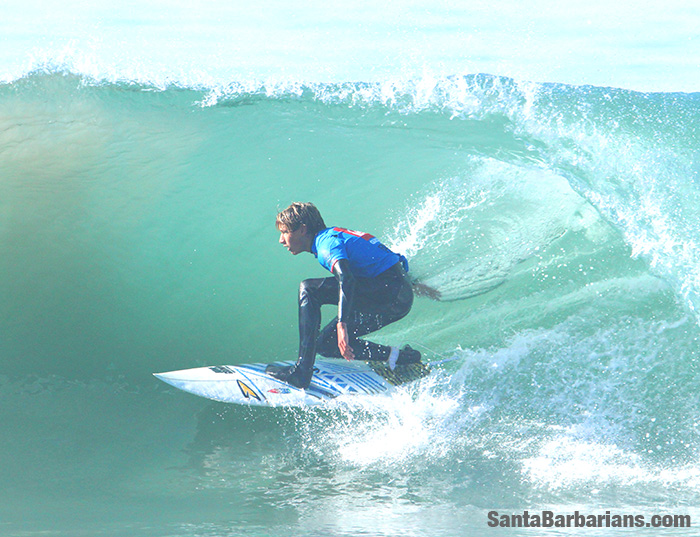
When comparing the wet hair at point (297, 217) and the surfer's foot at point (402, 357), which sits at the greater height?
the wet hair at point (297, 217)

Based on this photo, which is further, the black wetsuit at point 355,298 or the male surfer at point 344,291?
the black wetsuit at point 355,298

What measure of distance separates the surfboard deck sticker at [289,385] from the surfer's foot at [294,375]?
0.16 feet

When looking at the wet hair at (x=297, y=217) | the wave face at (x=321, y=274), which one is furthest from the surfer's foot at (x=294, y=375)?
the wet hair at (x=297, y=217)

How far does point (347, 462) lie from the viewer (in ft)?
14.0

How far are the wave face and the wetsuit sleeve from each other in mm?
997

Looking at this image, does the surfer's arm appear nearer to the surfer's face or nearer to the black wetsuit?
the black wetsuit

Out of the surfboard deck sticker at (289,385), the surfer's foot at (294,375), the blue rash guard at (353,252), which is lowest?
the surfboard deck sticker at (289,385)

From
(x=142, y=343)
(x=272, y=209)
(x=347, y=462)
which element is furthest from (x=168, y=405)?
(x=272, y=209)

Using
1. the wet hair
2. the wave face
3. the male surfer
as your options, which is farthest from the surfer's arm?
the wave face

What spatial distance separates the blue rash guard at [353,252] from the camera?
412cm

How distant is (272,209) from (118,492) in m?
3.32

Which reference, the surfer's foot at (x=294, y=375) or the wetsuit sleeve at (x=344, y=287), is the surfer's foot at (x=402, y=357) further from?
the wetsuit sleeve at (x=344, y=287)

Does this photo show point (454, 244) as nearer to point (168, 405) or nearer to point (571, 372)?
point (571, 372)

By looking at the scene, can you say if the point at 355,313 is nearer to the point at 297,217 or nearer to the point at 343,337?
the point at 343,337
